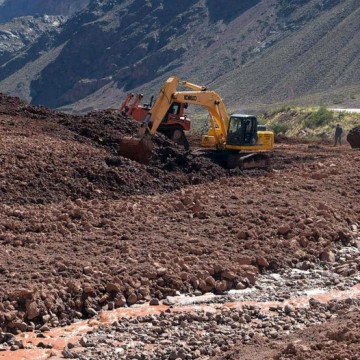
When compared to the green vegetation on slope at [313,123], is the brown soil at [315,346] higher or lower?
higher

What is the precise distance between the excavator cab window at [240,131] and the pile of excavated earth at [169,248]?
118cm

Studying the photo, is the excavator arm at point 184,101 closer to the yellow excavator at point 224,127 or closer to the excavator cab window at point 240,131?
the yellow excavator at point 224,127

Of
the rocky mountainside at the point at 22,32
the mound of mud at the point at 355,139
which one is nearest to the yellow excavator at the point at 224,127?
the mound of mud at the point at 355,139

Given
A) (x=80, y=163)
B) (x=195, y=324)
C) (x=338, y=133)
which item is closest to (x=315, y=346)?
(x=195, y=324)

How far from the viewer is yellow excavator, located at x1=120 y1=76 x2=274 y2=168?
2333 cm

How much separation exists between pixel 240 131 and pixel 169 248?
34.3 ft

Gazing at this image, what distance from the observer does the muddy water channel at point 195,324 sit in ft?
33.7

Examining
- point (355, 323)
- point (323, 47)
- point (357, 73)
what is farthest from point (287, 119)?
point (355, 323)

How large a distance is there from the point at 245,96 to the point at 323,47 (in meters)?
8.20

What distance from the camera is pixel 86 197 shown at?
1809 centimetres

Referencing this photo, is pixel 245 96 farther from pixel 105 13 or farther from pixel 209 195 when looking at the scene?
pixel 209 195

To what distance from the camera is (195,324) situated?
36.6ft

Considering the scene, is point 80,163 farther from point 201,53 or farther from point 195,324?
point 201,53

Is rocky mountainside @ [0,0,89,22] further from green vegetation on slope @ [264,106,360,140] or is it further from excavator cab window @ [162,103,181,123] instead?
excavator cab window @ [162,103,181,123]
